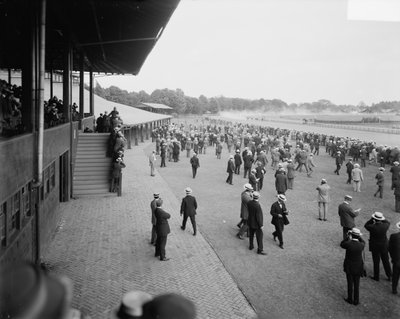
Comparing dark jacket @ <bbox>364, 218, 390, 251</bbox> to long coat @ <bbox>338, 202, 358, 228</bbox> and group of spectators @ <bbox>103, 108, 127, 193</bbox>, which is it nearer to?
long coat @ <bbox>338, 202, 358, 228</bbox>

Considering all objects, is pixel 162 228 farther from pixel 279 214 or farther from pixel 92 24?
pixel 92 24

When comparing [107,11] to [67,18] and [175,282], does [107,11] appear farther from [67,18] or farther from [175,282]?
[175,282]

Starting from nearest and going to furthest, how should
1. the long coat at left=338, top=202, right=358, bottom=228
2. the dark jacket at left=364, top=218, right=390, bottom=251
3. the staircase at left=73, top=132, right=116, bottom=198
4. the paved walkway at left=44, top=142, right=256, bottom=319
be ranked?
the paved walkway at left=44, top=142, right=256, bottom=319
the dark jacket at left=364, top=218, right=390, bottom=251
the long coat at left=338, top=202, right=358, bottom=228
the staircase at left=73, top=132, right=116, bottom=198

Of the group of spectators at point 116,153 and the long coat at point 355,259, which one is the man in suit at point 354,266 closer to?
the long coat at point 355,259

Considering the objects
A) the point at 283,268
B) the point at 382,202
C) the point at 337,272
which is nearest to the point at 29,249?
the point at 283,268

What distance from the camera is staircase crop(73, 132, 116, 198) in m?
15.8

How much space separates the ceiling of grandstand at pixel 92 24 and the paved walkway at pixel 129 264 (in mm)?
4880

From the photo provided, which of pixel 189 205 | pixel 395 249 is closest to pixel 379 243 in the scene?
pixel 395 249

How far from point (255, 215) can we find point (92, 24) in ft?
33.9

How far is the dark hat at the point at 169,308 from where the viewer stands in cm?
230

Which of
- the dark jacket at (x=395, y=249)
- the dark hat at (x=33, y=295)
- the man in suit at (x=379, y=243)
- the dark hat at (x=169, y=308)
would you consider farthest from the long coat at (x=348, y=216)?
the dark hat at (x=33, y=295)

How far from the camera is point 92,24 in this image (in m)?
14.9

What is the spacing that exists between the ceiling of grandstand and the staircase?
453 cm

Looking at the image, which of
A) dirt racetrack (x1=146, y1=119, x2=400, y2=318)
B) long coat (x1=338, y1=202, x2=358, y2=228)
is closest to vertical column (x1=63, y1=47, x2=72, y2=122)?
dirt racetrack (x1=146, y1=119, x2=400, y2=318)
